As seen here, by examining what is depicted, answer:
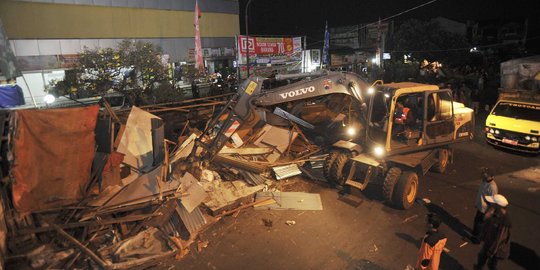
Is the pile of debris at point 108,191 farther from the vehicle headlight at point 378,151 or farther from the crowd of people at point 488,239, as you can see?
the crowd of people at point 488,239

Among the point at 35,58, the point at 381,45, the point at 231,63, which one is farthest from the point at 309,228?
the point at 231,63

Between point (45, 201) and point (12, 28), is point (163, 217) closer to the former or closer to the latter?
point (45, 201)

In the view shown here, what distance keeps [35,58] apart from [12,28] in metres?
2.50

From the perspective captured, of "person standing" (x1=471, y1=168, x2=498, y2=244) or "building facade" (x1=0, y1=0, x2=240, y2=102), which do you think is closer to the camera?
"person standing" (x1=471, y1=168, x2=498, y2=244)

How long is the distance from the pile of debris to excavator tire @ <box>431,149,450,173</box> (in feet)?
14.3

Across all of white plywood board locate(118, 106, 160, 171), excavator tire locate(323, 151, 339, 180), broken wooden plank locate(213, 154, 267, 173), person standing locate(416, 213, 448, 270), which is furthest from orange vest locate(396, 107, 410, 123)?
white plywood board locate(118, 106, 160, 171)

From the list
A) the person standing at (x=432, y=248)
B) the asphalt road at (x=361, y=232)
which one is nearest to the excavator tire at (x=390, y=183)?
the asphalt road at (x=361, y=232)


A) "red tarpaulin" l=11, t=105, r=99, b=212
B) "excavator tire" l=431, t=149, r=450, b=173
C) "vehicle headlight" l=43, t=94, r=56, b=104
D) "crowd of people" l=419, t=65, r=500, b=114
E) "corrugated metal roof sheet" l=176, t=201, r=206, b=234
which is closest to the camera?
"red tarpaulin" l=11, t=105, r=99, b=212

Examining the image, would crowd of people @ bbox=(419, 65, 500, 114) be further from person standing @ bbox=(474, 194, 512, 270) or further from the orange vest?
person standing @ bbox=(474, 194, 512, 270)

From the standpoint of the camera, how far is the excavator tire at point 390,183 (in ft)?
28.2

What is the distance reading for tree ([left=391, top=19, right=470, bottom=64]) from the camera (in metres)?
35.9

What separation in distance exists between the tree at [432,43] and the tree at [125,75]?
29.1 metres

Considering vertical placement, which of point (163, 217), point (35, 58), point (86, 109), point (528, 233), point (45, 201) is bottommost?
point (528, 233)

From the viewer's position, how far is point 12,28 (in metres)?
26.5
